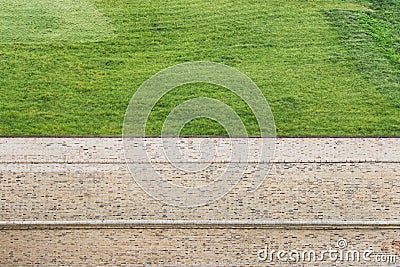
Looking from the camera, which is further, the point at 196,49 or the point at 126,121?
the point at 196,49

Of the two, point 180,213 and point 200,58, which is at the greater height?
point 200,58

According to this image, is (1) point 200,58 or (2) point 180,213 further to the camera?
(1) point 200,58

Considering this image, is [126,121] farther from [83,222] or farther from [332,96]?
[332,96]

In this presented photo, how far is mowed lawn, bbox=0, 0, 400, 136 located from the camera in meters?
21.4

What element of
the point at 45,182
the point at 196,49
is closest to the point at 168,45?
the point at 196,49

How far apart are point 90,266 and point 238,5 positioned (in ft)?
40.5

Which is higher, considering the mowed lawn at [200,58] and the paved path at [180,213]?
the mowed lawn at [200,58]

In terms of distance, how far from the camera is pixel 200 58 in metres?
24.1

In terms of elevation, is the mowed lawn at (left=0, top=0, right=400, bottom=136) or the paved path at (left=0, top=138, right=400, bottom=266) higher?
the mowed lawn at (left=0, top=0, right=400, bottom=136)

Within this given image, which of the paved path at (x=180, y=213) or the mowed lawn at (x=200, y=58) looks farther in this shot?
the mowed lawn at (x=200, y=58)

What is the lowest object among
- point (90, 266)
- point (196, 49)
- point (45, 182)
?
point (90, 266)

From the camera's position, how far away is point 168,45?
81.6ft

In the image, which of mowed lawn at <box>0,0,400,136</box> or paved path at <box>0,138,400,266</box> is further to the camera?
mowed lawn at <box>0,0,400,136</box>

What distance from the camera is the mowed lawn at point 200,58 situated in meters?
21.4
